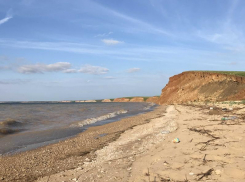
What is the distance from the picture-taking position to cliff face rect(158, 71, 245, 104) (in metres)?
39.8

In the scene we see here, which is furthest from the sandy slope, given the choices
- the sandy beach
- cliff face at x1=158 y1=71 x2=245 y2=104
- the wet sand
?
cliff face at x1=158 y1=71 x2=245 y2=104

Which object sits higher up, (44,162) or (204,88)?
(204,88)

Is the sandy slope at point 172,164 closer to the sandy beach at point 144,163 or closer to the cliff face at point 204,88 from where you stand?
the sandy beach at point 144,163

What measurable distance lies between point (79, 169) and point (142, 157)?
2.10m

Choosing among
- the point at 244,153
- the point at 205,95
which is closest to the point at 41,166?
the point at 244,153

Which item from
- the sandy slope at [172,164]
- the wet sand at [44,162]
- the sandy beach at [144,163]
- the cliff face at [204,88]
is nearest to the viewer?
the sandy slope at [172,164]

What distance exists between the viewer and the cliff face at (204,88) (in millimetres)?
39831

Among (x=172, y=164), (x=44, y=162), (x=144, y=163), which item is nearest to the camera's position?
(x=172, y=164)

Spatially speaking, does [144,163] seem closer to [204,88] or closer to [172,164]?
[172,164]

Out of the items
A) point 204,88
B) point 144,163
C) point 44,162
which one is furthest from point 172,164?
point 204,88

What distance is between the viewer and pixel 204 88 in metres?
50.0

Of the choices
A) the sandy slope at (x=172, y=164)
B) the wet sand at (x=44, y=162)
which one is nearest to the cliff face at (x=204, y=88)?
the sandy slope at (x=172, y=164)

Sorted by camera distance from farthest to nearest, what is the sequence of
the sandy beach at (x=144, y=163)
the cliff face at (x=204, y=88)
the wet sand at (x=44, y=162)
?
the cliff face at (x=204, y=88)
the wet sand at (x=44, y=162)
the sandy beach at (x=144, y=163)

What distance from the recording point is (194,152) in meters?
6.15
